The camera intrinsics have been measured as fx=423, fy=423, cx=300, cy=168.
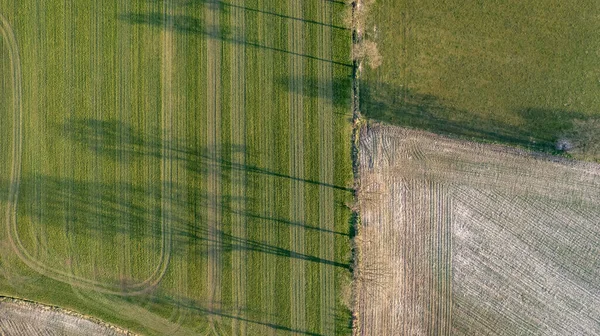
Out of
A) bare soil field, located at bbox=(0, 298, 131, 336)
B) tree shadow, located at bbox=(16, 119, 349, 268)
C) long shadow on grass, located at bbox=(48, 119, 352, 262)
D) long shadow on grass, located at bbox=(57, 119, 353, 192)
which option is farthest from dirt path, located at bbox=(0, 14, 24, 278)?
bare soil field, located at bbox=(0, 298, 131, 336)

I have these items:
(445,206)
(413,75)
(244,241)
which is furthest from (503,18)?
(244,241)

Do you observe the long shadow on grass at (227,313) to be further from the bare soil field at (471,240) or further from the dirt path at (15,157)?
the dirt path at (15,157)

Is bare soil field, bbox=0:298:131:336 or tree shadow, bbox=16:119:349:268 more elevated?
tree shadow, bbox=16:119:349:268

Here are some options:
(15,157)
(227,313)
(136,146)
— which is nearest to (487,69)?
(227,313)

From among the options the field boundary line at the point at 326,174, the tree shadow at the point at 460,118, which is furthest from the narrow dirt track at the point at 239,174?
the tree shadow at the point at 460,118

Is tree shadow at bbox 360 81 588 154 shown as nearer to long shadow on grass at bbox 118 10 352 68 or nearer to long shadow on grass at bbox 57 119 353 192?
long shadow on grass at bbox 118 10 352 68

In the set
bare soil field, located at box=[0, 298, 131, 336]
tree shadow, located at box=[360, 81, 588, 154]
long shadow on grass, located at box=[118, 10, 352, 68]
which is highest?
long shadow on grass, located at box=[118, 10, 352, 68]

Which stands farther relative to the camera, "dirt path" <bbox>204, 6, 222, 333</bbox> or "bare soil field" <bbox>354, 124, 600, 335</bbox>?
"dirt path" <bbox>204, 6, 222, 333</bbox>

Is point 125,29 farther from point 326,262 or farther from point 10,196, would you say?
point 326,262

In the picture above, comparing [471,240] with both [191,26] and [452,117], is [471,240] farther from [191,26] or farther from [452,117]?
[191,26]
